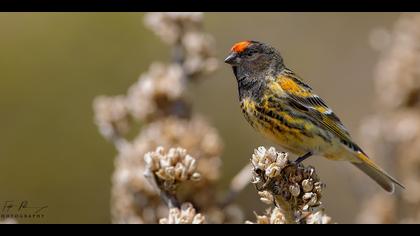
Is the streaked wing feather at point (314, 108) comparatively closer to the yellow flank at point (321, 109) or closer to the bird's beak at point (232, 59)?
the yellow flank at point (321, 109)

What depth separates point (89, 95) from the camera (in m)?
6.65

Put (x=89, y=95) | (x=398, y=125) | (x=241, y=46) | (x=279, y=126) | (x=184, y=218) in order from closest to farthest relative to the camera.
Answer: (x=184, y=218)
(x=279, y=126)
(x=241, y=46)
(x=398, y=125)
(x=89, y=95)

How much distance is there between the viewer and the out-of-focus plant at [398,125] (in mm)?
4723

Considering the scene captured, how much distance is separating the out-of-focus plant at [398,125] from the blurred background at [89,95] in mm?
333

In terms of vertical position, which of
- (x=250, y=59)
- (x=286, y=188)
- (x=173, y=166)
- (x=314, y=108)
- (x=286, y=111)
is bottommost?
(x=286, y=188)

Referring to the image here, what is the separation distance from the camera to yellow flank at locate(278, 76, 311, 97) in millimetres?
4066

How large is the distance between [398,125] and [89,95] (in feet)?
10.1

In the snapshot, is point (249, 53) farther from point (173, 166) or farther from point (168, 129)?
point (173, 166)

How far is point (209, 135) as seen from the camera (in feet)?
13.7

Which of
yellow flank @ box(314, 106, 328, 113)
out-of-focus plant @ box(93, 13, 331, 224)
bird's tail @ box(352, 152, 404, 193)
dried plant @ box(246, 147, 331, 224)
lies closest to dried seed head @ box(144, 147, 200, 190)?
out-of-focus plant @ box(93, 13, 331, 224)

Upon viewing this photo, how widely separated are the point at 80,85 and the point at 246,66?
2957 mm

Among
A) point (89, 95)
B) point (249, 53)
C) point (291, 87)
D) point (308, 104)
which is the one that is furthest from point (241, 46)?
point (89, 95)
